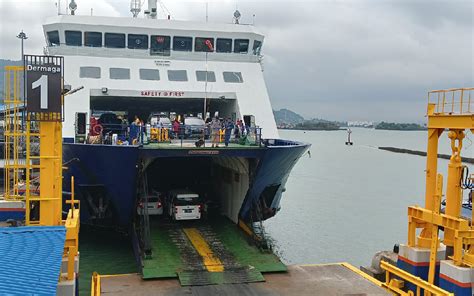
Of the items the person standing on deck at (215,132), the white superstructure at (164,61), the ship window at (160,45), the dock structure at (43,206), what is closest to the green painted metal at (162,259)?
the dock structure at (43,206)

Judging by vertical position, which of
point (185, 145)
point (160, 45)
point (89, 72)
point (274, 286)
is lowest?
point (274, 286)

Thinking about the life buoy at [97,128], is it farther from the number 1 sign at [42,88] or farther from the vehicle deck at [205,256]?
the number 1 sign at [42,88]

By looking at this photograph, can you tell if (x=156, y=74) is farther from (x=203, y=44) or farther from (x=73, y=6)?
(x=73, y=6)

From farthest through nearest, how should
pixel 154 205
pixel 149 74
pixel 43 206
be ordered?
pixel 149 74 < pixel 154 205 < pixel 43 206

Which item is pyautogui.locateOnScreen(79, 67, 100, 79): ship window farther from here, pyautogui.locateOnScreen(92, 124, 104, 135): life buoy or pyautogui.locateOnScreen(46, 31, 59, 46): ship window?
pyautogui.locateOnScreen(92, 124, 104, 135): life buoy

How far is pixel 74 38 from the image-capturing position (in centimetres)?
1864

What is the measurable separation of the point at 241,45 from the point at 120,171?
8.55 metres

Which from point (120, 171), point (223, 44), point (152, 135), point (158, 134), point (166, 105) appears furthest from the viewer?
point (166, 105)

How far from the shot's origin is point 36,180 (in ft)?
57.5

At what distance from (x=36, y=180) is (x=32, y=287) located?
12581 mm

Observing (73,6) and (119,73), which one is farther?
(73,6)

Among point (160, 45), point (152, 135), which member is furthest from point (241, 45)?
point (152, 135)

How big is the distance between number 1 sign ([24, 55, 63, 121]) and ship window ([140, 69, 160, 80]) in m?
8.72

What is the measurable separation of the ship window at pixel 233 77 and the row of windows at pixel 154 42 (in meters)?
1.26
